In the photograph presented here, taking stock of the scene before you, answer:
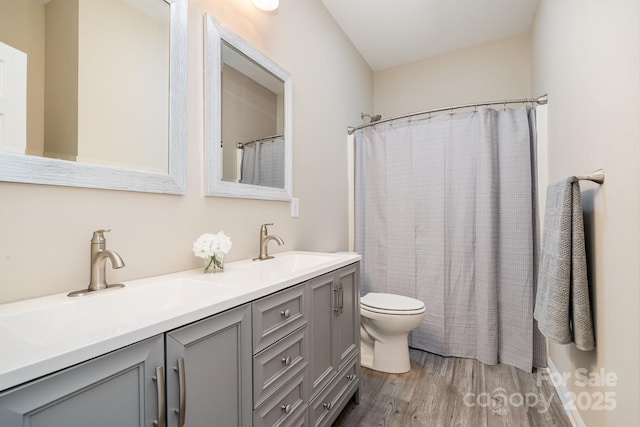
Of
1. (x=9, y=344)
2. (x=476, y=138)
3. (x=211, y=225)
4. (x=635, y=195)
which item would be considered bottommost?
(x=9, y=344)

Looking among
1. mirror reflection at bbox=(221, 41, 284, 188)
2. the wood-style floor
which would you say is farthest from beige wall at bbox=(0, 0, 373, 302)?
the wood-style floor

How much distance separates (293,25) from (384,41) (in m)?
1.16

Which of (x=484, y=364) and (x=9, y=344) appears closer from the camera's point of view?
(x=9, y=344)

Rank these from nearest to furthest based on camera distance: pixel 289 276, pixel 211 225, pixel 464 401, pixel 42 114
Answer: pixel 42 114 → pixel 289 276 → pixel 211 225 → pixel 464 401

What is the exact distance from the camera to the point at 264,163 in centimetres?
171

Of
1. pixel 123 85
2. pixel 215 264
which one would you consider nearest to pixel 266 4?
pixel 123 85

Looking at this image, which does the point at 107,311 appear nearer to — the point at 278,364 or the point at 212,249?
the point at 212,249

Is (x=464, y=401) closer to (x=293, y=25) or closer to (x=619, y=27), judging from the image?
(x=619, y=27)

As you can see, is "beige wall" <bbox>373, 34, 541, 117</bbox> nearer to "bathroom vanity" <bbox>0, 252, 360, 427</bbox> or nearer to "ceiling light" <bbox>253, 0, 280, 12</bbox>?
"ceiling light" <bbox>253, 0, 280, 12</bbox>

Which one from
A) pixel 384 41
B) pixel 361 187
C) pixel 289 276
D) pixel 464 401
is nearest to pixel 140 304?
pixel 289 276

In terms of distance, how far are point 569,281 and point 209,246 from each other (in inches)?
59.4

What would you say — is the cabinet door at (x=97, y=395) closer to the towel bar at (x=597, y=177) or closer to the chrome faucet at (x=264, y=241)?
Answer: the chrome faucet at (x=264, y=241)

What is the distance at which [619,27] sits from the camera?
38.7 inches

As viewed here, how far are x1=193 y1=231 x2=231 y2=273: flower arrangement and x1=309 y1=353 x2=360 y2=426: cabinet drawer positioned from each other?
71 cm
